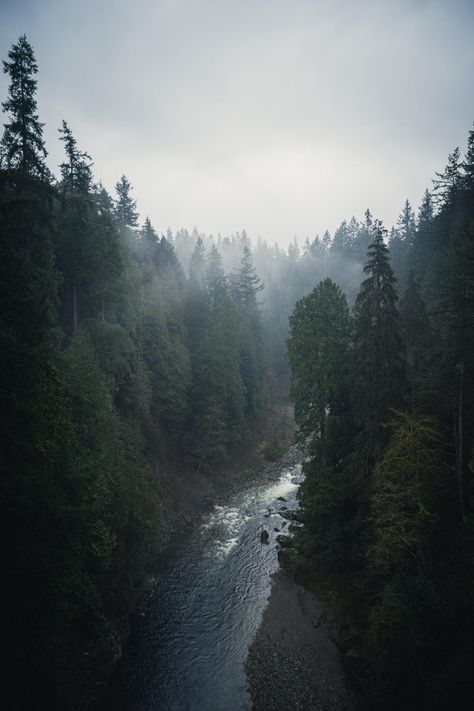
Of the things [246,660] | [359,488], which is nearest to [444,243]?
[359,488]

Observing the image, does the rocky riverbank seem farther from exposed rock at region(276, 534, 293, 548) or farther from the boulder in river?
the boulder in river

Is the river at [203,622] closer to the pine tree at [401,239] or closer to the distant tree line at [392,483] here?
the distant tree line at [392,483]

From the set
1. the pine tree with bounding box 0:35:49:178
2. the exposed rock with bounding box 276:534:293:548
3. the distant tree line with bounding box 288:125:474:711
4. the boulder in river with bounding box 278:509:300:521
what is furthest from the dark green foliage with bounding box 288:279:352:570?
the pine tree with bounding box 0:35:49:178

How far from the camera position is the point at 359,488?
2259cm

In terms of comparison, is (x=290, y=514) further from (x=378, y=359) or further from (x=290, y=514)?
(x=378, y=359)

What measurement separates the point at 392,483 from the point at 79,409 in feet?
58.2

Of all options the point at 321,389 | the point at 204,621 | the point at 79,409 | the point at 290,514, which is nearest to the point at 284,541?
the point at 290,514

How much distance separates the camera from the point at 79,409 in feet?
70.2

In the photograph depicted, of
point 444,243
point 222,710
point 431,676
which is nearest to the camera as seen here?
point 431,676

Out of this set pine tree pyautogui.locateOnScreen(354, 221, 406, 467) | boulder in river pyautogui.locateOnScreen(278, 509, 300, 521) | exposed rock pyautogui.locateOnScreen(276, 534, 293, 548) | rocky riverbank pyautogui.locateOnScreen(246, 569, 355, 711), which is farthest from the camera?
boulder in river pyautogui.locateOnScreen(278, 509, 300, 521)

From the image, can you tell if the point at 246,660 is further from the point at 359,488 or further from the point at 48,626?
the point at 48,626

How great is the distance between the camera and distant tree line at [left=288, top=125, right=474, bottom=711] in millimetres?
14461

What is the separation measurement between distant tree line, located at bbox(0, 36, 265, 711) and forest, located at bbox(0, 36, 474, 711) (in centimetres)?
10

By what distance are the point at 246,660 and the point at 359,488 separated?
36.8 ft
